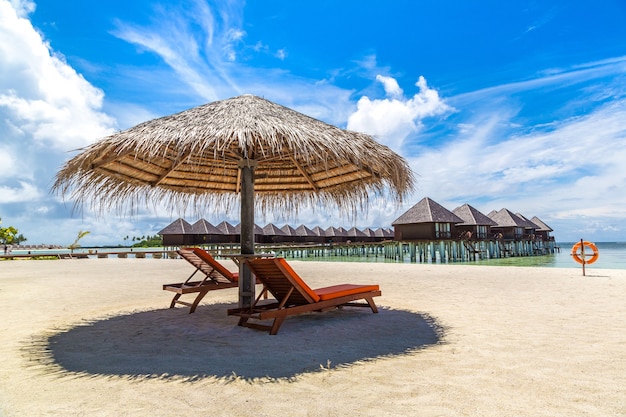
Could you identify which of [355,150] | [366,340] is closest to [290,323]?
[366,340]

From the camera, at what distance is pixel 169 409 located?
7.41 ft

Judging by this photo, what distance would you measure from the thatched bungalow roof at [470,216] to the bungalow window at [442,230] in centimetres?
358

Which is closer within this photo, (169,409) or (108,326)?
(169,409)

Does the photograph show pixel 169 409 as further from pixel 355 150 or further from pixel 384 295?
pixel 384 295

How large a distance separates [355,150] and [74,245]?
1097 inches

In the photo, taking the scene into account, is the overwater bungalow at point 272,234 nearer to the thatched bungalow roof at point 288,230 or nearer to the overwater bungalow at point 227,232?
the thatched bungalow roof at point 288,230

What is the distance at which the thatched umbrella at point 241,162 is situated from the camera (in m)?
4.05

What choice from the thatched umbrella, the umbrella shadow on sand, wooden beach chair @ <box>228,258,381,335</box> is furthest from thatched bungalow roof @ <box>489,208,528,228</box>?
wooden beach chair @ <box>228,258,381,335</box>

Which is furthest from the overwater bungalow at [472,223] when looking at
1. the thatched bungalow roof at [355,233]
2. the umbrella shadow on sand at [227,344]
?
the umbrella shadow on sand at [227,344]

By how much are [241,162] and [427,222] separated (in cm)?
2339

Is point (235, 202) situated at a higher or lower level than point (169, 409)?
higher

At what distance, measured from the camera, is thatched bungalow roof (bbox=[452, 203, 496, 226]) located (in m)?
30.4

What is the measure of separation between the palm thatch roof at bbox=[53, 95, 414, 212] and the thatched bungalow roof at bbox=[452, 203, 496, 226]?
26.0 m

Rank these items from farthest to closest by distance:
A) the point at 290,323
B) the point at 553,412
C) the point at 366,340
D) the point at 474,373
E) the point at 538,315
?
the point at 538,315
the point at 290,323
the point at 366,340
the point at 474,373
the point at 553,412
